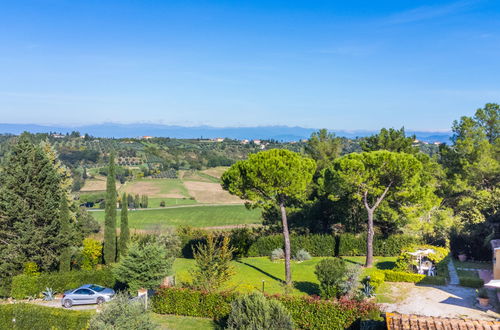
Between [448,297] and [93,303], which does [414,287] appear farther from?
[93,303]

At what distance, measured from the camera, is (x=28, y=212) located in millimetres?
23250

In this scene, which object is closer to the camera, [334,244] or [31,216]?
[31,216]

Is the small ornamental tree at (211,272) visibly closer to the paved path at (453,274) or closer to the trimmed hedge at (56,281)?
the trimmed hedge at (56,281)

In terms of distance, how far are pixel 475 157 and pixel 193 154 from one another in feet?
290

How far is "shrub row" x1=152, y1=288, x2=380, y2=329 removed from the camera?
1360 cm

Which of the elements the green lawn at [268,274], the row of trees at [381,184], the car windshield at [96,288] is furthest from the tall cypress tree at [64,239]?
the row of trees at [381,184]

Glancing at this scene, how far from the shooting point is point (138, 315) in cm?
1136

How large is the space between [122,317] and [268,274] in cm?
1342

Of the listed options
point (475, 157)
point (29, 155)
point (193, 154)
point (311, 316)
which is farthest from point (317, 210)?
point (193, 154)

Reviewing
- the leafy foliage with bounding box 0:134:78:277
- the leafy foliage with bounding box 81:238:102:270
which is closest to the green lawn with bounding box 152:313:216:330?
the leafy foliage with bounding box 0:134:78:277

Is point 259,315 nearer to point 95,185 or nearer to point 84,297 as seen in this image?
point 84,297

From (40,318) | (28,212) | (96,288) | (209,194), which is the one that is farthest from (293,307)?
(209,194)

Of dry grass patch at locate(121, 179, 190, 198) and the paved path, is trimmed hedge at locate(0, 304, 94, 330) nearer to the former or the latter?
the paved path

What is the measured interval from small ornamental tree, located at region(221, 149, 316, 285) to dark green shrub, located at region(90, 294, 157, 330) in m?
10.2
